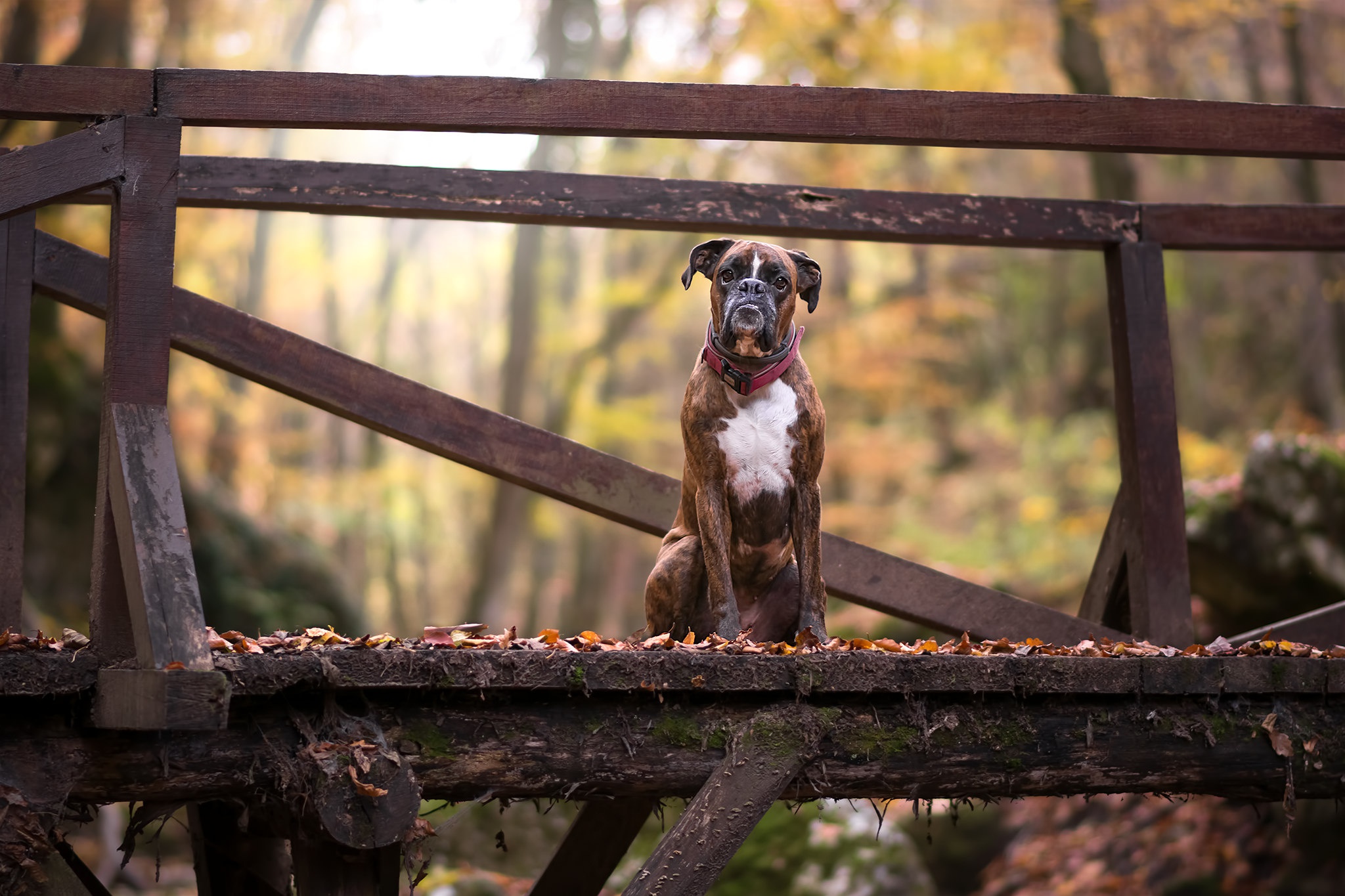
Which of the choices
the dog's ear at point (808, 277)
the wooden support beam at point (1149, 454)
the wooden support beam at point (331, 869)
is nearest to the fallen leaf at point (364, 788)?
the wooden support beam at point (331, 869)

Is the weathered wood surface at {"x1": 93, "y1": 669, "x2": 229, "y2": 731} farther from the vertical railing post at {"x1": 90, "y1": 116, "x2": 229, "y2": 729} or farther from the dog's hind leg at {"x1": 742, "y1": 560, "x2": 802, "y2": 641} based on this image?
the dog's hind leg at {"x1": 742, "y1": 560, "x2": 802, "y2": 641}

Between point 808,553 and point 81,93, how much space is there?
2.79 meters

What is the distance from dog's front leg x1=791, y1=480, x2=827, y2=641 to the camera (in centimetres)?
438

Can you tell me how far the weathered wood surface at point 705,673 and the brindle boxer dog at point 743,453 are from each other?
0.68 metres

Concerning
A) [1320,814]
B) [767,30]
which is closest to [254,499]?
[767,30]

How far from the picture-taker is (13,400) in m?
4.67

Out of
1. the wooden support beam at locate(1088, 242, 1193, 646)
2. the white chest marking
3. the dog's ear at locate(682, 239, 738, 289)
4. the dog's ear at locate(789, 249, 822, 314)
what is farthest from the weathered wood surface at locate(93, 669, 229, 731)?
the wooden support beam at locate(1088, 242, 1193, 646)

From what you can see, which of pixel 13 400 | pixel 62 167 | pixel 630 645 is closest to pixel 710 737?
pixel 630 645

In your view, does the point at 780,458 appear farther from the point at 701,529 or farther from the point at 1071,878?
the point at 1071,878

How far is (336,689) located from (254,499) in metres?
19.8

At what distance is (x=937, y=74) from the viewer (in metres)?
14.5

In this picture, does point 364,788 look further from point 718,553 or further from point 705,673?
point 718,553

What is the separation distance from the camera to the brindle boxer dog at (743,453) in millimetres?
4344

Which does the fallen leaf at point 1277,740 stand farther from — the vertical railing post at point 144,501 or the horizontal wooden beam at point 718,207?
the vertical railing post at point 144,501
